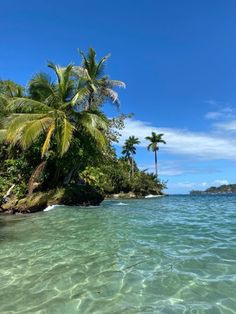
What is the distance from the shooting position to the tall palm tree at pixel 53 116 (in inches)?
734

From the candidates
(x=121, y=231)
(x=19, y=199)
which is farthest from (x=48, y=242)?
(x=19, y=199)

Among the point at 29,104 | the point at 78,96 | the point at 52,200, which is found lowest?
the point at 52,200

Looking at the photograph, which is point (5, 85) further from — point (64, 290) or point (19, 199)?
point (64, 290)

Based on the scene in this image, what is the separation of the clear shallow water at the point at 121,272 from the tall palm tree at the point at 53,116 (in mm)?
9619

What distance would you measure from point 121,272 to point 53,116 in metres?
15.2

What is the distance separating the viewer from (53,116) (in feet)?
64.7

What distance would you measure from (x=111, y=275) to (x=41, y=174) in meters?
15.6

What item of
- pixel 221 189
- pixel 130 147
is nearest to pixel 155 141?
pixel 130 147

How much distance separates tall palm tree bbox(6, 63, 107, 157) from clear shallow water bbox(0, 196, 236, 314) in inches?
379

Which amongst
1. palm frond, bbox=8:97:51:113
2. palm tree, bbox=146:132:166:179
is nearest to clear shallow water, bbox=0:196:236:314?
palm frond, bbox=8:97:51:113

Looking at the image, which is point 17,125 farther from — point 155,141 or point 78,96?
point 155,141

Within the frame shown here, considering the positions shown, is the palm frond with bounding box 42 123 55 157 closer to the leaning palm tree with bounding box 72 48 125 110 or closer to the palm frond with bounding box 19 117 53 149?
the palm frond with bounding box 19 117 53 149

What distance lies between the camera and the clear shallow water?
435 centimetres

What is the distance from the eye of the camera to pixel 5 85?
94.0 ft
